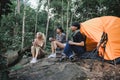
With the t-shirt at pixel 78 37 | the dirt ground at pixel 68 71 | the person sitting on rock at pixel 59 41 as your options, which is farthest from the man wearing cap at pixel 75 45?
the person sitting on rock at pixel 59 41

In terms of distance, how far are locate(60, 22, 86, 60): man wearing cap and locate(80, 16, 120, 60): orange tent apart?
27.9 inches

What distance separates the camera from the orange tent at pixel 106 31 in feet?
Answer: 29.7

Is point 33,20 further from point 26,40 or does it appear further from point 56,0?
point 26,40

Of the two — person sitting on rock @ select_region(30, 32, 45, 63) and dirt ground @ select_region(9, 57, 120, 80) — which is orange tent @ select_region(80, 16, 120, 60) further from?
person sitting on rock @ select_region(30, 32, 45, 63)

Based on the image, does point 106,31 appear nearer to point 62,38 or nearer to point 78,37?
point 78,37

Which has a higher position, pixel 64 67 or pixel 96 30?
pixel 96 30

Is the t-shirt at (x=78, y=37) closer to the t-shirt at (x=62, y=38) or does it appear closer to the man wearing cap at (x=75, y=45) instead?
the man wearing cap at (x=75, y=45)

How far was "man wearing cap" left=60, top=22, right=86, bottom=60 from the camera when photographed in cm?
877

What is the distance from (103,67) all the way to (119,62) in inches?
25.2

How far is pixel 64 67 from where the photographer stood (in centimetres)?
813

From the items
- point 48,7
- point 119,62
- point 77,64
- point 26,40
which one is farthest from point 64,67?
point 48,7

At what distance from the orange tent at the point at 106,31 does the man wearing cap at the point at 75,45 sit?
707 millimetres

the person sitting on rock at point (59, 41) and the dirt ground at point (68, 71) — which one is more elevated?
the person sitting on rock at point (59, 41)

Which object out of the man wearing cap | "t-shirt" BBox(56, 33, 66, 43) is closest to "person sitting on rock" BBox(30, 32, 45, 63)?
"t-shirt" BBox(56, 33, 66, 43)
